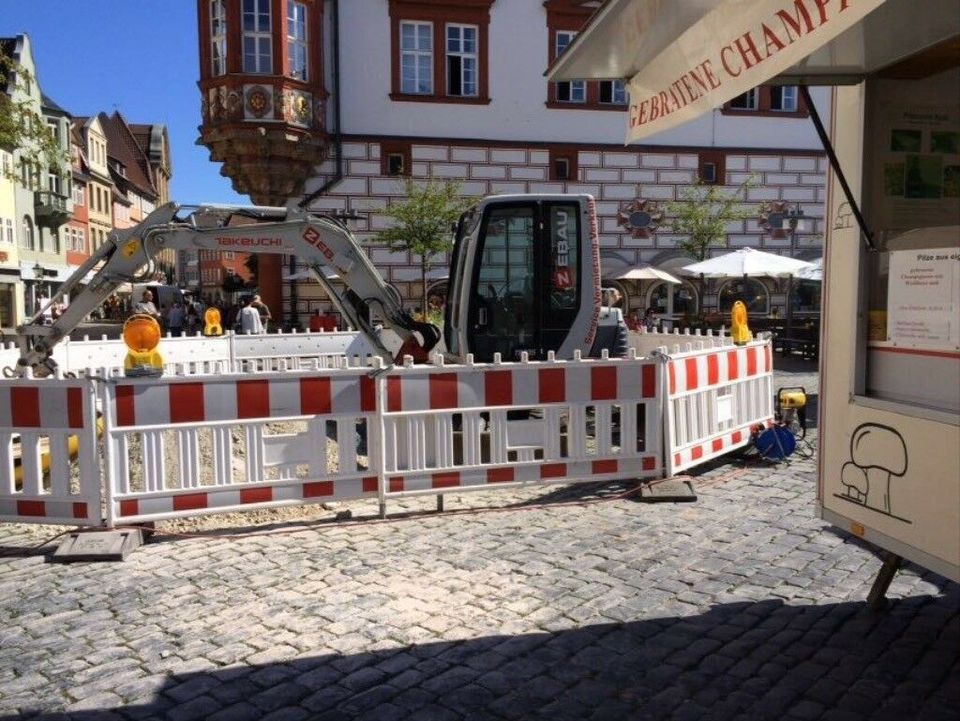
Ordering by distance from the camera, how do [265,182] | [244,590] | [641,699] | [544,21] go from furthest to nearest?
[544,21] → [265,182] → [244,590] → [641,699]

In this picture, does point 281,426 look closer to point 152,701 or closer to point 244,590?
point 244,590

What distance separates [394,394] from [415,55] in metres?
22.0

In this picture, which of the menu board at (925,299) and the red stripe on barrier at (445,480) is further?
the red stripe on barrier at (445,480)

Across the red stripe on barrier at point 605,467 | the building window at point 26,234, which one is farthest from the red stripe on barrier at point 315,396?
the building window at point 26,234

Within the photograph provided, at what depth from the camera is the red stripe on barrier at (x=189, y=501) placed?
20.2 feet

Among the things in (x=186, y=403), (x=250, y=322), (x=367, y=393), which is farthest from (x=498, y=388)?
(x=250, y=322)

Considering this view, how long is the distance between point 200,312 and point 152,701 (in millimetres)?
32783

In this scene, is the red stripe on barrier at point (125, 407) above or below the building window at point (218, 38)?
below

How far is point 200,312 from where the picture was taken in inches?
1372

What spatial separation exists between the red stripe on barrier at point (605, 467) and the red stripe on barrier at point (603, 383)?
524 mm

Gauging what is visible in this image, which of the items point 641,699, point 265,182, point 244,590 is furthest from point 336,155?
point 641,699

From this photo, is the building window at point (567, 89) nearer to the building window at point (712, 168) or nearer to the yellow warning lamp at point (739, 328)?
the building window at point (712, 168)

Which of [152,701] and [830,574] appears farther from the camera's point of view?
[830,574]

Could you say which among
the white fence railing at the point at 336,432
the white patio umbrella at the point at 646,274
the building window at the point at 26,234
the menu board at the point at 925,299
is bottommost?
the white fence railing at the point at 336,432
